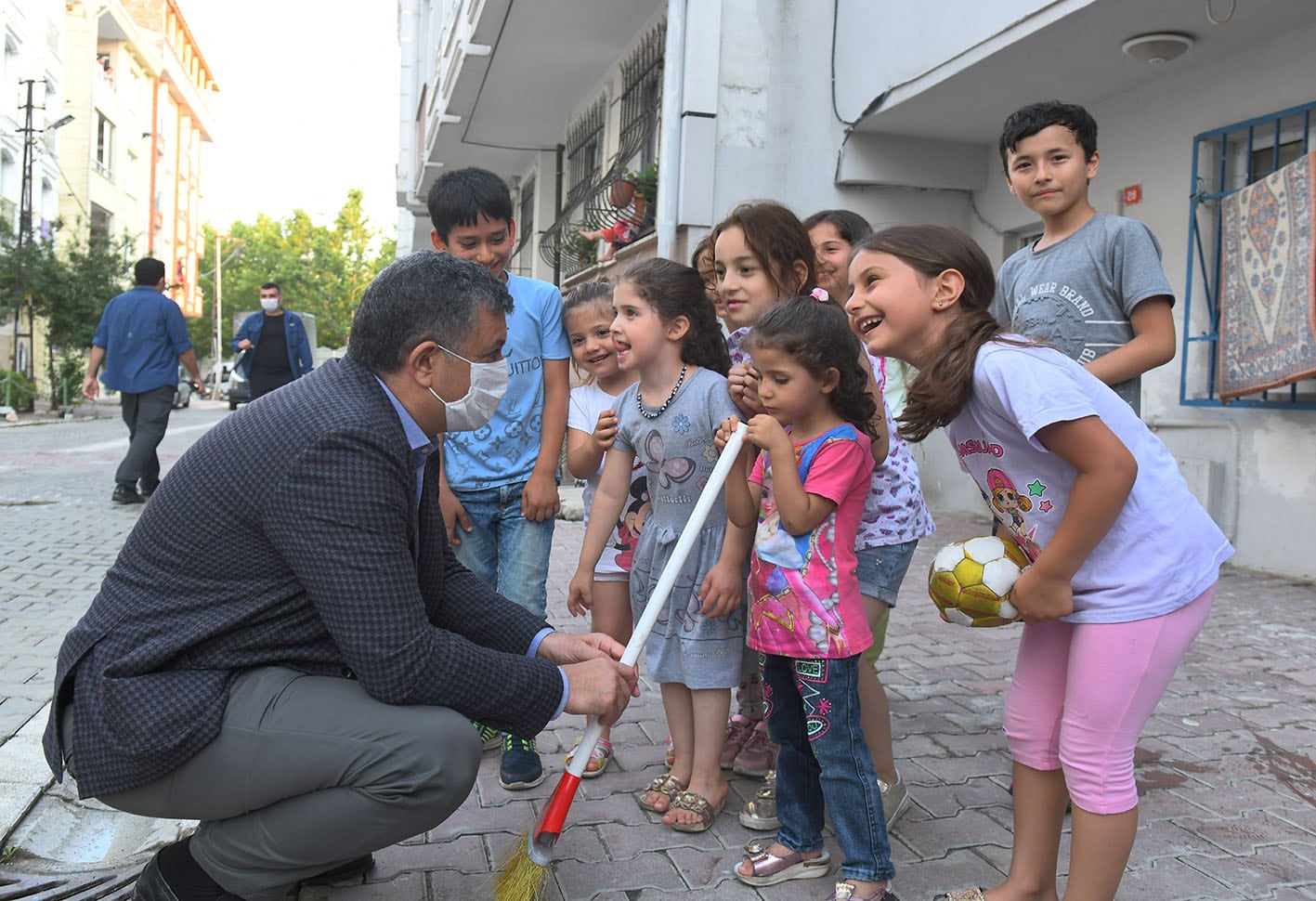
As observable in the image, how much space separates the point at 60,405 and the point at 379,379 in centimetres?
2504

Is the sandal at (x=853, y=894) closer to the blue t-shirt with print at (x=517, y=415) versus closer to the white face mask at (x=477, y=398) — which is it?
the white face mask at (x=477, y=398)

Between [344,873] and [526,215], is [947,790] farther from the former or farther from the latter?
Answer: [526,215]

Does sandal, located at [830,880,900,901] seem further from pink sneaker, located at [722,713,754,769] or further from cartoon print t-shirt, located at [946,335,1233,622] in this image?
pink sneaker, located at [722,713,754,769]

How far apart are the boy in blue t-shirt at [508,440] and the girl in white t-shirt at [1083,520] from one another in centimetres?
147

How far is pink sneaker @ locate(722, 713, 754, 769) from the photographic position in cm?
335

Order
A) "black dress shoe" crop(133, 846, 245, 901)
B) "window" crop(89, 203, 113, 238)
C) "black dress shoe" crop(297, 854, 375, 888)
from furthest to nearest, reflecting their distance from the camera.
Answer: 1. "window" crop(89, 203, 113, 238)
2. "black dress shoe" crop(297, 854, 375, 888)
3. "black dress shoe" crop(133, 846, 245, 901)

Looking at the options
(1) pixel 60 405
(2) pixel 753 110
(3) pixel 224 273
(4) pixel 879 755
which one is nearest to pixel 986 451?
(4) pixel 879 755

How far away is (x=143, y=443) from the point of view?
8641mm

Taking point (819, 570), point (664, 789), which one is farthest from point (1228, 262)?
point (664, 789)

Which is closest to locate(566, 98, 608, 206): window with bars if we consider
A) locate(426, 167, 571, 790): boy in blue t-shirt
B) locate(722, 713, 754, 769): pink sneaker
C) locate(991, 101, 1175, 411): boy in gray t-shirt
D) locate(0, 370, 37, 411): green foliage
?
locate(426, 167, 571, 790): boy in blue t-shirt

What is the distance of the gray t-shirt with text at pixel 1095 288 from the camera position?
2.81 meters

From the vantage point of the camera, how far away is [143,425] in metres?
8.59

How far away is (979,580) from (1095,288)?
104 centimetres

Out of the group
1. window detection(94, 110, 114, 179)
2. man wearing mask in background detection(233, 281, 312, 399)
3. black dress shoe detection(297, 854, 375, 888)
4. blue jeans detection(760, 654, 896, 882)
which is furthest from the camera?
window detection(94, 110, 114, 179)
